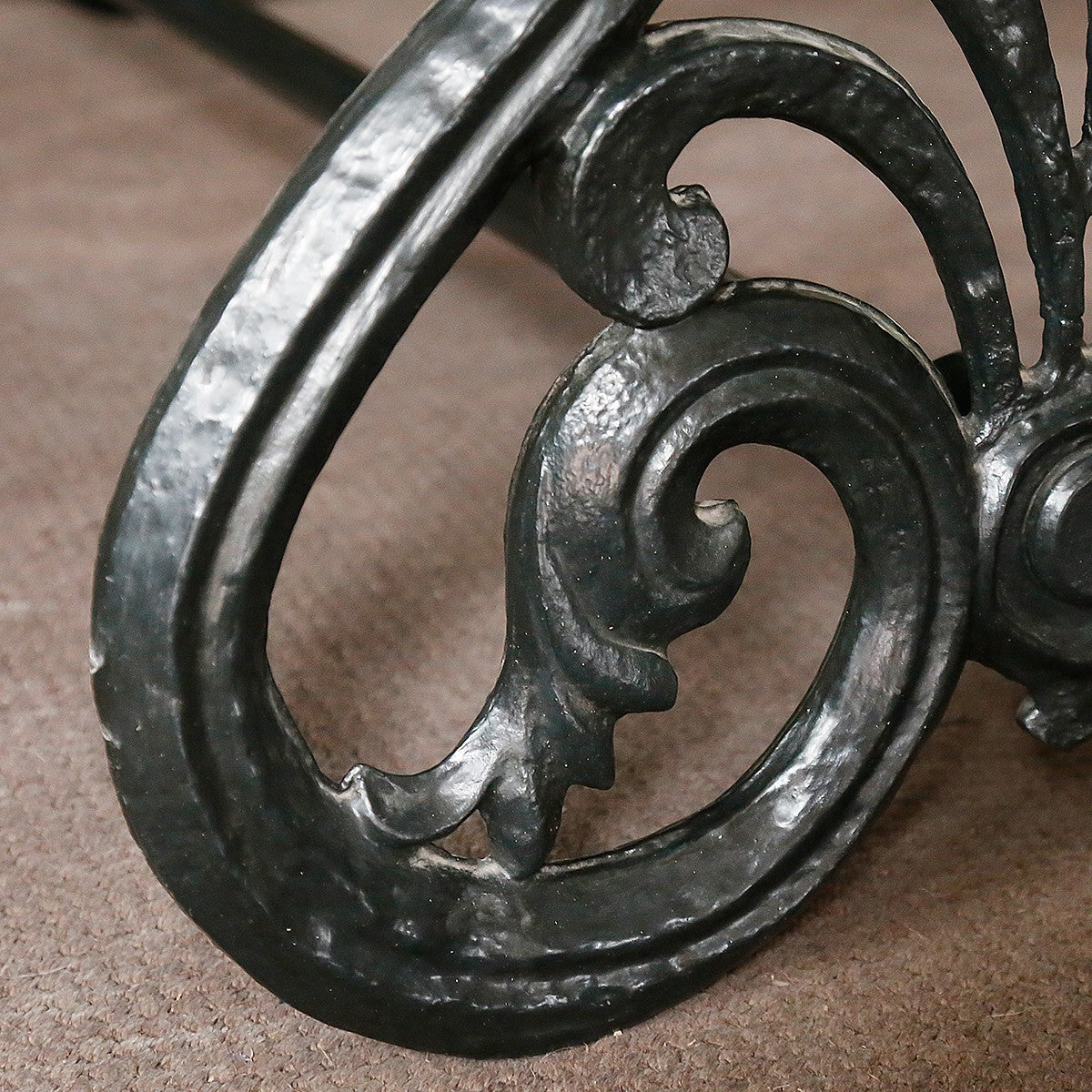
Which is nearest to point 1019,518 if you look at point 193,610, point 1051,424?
point 1051,424

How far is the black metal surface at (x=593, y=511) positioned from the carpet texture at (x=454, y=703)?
0.17 ft

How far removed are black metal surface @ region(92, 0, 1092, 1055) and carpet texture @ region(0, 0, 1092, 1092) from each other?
0.17 ft

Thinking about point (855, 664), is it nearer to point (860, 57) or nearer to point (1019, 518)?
point (1019, 518)

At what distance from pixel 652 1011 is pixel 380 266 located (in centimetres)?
26

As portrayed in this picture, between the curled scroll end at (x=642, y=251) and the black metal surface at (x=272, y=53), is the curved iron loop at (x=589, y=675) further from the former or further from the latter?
the black metal surface at (x=272, y=53)

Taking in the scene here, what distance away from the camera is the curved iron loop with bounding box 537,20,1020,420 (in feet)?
1.26

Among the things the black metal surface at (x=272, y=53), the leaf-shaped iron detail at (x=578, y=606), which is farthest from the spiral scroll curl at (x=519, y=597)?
the black metal surface at (x=272, y=53)

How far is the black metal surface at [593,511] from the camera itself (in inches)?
14.9

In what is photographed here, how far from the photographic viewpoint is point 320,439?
0.39m

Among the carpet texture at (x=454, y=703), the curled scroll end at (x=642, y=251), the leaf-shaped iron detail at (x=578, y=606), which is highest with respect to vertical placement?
the curled scroll end at (x=642, y=251)

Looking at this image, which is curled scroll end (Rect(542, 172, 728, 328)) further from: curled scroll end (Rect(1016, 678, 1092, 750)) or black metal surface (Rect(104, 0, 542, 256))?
black metal surface (Rect(104, 0, 542, 256))

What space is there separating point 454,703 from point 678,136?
350mm

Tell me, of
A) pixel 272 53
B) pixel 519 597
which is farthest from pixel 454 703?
pixel 272 53

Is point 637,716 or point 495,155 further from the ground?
point 495,155
